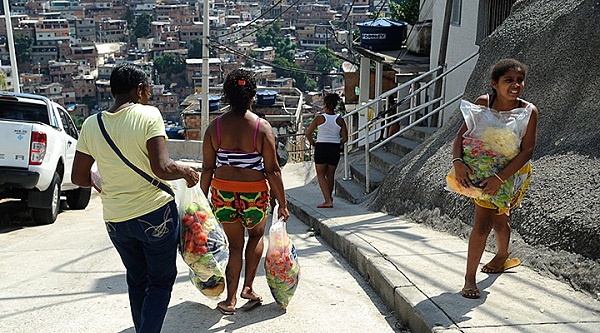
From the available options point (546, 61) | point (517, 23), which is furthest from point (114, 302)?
point (517, 23)

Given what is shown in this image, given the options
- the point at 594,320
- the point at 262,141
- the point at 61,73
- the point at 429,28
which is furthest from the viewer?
the point at 61,73

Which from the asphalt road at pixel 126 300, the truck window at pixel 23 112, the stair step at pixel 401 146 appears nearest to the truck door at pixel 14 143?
the truck window at pixel 23 112

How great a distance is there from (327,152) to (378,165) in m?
2.10

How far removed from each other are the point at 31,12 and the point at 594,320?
6397 inches

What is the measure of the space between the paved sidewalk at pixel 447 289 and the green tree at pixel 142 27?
131 metres

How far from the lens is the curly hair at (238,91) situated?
4.89 meters

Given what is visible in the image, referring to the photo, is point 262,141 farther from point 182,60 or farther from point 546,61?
point 182,60

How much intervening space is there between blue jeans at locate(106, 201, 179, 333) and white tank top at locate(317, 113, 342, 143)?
526 centimetres

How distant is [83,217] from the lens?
38.0 ft

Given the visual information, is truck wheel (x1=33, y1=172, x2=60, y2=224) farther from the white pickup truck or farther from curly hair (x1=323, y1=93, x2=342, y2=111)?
curly hair (x1=323, y1=93, x2=342, y2=111)

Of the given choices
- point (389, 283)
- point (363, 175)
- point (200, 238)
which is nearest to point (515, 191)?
point (389, 283)

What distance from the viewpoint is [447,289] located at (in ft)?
15.5

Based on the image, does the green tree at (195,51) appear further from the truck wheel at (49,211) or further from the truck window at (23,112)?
the truck wheel at (49,211)

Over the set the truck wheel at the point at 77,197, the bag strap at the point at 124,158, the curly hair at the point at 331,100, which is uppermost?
the bag strap at the point at 124,158
